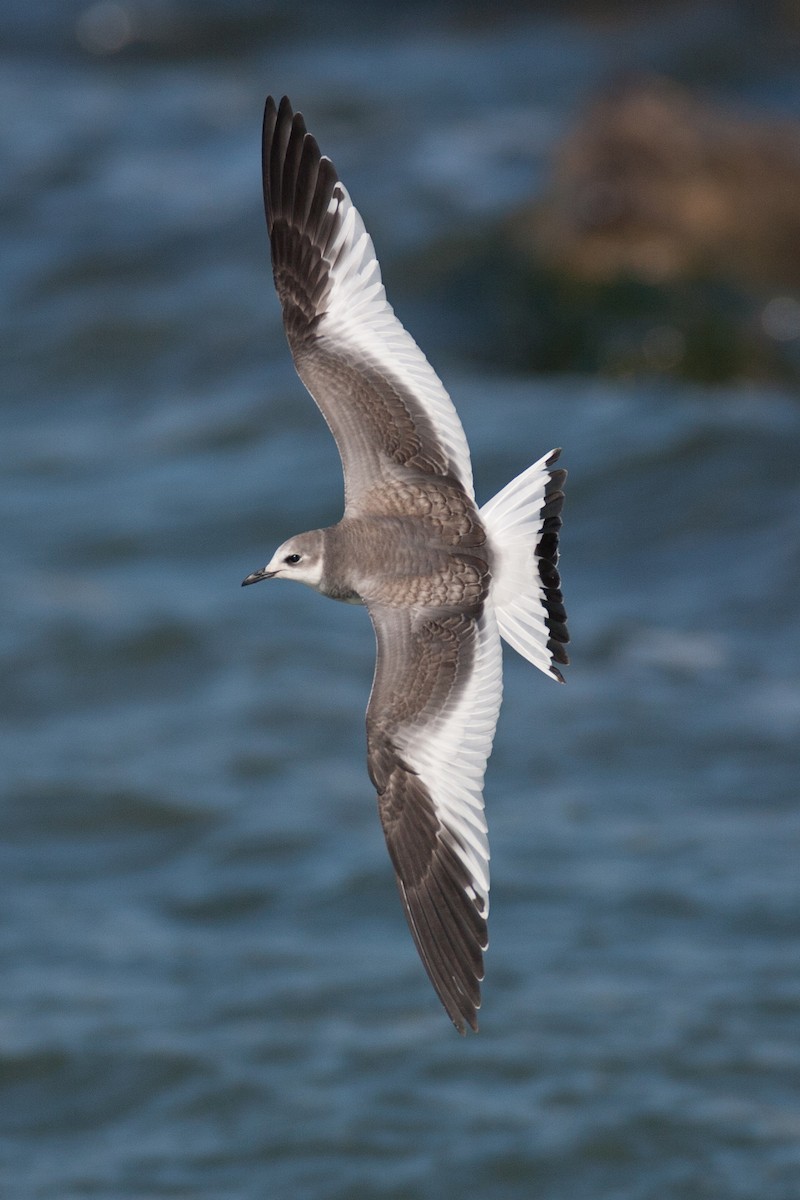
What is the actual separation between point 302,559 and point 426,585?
369mm

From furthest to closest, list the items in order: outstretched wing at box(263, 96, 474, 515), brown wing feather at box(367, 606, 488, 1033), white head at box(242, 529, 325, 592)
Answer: outstretched wing at box(263, 96, 474, 515) → white head at box(242, 529, 325, 592) → brown wing feather at box(367, 606, 488, 1033)

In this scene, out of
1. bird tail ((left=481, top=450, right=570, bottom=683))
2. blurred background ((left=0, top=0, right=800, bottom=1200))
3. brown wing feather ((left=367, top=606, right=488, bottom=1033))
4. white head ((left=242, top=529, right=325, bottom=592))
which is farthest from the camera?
blurred background ((left=0, top=0, right=800, bottom=1200))

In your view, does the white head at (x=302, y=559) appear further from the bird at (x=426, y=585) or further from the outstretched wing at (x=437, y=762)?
the outstretched wing at (x=437, y=762)

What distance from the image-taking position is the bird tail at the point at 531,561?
5.59 metres

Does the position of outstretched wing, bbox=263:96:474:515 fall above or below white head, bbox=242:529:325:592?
above

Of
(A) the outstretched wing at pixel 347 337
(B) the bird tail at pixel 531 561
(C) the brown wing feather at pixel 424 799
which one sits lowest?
(C) the brown wing feather at pixel 424 799

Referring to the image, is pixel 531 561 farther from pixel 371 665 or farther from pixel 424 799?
pixel 371 665


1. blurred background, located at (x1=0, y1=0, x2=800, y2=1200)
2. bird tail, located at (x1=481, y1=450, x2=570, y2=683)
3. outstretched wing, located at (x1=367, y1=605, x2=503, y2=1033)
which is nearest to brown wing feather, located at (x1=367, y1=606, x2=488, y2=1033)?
outstretched wing, located at (x1=367, y1=605, x2=503, y2=1033)

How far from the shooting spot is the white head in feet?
18.7

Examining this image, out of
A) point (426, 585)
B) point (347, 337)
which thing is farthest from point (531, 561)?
point (347, 337)

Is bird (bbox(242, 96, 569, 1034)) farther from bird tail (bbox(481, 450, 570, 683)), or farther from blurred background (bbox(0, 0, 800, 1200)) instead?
blurred background (bbox(0, 0, 800, 1200))

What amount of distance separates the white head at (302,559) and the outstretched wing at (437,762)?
0.73ft

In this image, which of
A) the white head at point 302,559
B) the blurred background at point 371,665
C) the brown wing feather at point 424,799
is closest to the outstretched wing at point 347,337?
the white head at point 302,559

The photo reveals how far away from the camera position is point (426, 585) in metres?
5.68
